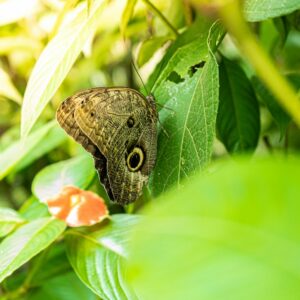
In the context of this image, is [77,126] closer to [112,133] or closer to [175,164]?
[112,133]

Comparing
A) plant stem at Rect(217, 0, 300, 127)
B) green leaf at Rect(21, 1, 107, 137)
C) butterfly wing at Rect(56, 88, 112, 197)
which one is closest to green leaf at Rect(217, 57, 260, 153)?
butterfly wing at Rect(56, 88, 112, 197)

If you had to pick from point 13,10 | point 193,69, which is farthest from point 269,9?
point 13,10

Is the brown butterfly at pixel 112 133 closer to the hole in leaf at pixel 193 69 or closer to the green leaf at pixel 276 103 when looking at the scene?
the hole in leaf at pixel 193 69

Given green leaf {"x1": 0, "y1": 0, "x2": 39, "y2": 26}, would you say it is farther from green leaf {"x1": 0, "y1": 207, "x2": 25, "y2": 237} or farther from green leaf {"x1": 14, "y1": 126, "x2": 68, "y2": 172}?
green leaf {"x1": 0, "y1": 207, "x2": 25, "y2": 237}

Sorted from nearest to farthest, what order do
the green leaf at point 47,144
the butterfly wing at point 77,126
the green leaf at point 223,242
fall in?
1. the green leaf at point 223,242
2. the butterfly wing at point 77,126
3. the green leaf at point 47,144

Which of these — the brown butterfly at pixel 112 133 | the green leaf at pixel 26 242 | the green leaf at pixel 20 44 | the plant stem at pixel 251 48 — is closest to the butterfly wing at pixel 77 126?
the brown butterfly at pixel 112 133

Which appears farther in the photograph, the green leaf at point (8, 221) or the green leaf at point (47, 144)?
the green leaf at point (47, 144)
